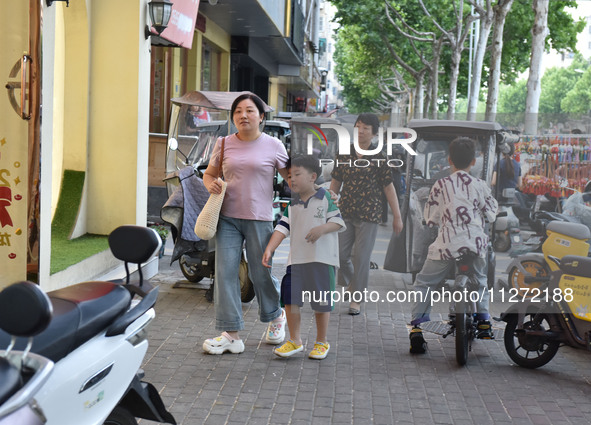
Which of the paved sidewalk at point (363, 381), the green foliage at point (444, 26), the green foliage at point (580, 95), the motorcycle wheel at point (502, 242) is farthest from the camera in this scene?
the green foliage at point (580, 95)

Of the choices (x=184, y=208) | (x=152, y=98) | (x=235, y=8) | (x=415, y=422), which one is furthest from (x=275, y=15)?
(x=415, y=422)

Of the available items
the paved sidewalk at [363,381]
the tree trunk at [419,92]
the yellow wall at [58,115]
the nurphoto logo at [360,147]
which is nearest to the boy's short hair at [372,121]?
the nurphoto logo at [360,147]

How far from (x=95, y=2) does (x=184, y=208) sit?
2868mm

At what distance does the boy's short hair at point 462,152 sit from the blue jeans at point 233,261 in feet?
4.46

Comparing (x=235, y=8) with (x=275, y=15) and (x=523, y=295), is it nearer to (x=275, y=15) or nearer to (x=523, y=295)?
(x=275, y=15)

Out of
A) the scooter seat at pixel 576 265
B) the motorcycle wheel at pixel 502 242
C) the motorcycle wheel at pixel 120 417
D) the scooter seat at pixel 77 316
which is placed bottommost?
the motorcycle wheel at pixel 120 417

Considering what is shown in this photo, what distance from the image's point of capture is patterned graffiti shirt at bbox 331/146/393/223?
622 centimetres

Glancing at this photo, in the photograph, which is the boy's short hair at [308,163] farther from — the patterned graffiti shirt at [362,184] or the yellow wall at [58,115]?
the yellow wall at [58,115]

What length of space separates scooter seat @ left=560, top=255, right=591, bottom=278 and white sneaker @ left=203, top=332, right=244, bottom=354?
2314mm

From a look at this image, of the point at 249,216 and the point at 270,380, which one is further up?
the point at 249,216

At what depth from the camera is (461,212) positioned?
620cm

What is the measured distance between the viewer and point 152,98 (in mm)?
18609

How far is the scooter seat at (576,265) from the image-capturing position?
6.04 metres

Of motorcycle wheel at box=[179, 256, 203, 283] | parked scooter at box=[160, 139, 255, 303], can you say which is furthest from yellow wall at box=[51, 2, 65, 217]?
parked scooter at box=[160, 139, 255, 303]
